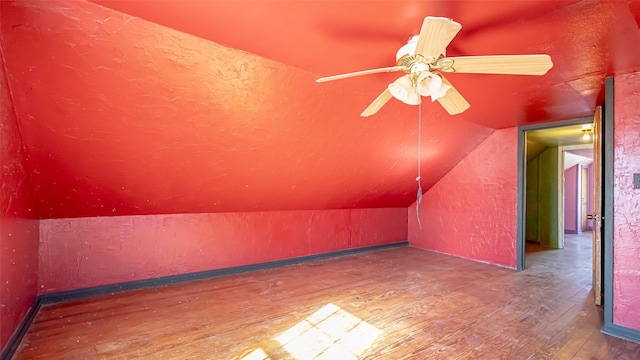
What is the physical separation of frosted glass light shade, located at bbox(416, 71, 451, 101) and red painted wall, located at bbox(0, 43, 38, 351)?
7.49 ft

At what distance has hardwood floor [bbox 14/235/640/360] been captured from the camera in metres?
2.02

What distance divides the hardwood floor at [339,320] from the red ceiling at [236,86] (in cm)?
107

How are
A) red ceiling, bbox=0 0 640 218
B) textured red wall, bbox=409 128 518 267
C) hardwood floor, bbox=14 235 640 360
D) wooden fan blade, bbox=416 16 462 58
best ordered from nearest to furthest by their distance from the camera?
1. wooden fan blade, bbox=416 16 462 58
2. red ceiling, bbox=0 0 640 218
3. hardwood floor, bbox=14 235 640 360
4. textured red wall, bbox=409 128 518 267

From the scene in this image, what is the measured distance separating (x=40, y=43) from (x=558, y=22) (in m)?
2.85

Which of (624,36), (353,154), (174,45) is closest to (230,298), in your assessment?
(353,154)

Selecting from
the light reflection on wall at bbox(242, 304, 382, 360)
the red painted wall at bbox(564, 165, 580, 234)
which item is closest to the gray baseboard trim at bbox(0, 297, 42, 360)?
the light reflection on wall at bbox(242, 304, 382, 360)

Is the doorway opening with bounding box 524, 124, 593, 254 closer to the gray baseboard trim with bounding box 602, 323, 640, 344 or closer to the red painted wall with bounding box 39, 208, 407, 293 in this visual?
the gray baseboard trim with bounding box 602, 323, 640, 344

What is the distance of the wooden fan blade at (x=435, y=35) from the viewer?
121 centimetres

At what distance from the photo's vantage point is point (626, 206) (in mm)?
2354

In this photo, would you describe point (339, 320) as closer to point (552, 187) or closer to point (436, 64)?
point (436, 64)

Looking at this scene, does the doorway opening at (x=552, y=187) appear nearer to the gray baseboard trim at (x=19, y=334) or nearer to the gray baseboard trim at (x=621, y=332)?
the gray baseboard trim at (x=621, y=332)

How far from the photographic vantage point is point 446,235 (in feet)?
16.5

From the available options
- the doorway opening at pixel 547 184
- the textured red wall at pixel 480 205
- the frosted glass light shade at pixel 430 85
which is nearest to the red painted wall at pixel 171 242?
the textured red wall at pixel 480 205

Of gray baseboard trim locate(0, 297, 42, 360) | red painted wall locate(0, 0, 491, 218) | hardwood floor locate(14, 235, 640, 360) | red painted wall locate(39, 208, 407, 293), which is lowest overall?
hardwood floor locate(14, 235, 640, 360)
